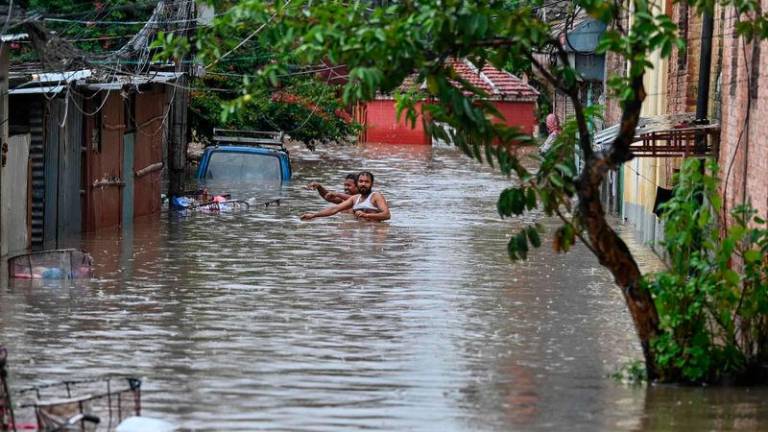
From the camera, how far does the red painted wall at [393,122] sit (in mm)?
54938

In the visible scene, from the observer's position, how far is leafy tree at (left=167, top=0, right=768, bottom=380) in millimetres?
10016

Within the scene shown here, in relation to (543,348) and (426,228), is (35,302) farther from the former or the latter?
(426,228)

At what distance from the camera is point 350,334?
1360 cm

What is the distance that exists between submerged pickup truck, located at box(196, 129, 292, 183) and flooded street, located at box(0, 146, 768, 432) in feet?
30.5

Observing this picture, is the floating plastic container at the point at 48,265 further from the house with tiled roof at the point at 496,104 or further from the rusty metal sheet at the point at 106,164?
the house with tiled roof at the point at 496,104

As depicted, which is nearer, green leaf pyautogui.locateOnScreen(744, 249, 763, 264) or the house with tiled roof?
green leaf pyautogui.locateOnScreen(744, 249, 763, 264)

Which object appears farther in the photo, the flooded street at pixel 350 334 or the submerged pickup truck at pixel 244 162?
the submerged pickup truck at pixel 244 162

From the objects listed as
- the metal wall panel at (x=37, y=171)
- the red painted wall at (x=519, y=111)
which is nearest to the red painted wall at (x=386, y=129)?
the red painted wall at (x=519, y=111)

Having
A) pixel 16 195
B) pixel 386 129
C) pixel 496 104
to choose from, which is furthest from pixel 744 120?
pixel 386 129

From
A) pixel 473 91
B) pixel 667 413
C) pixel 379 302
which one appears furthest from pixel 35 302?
pixel 667 413

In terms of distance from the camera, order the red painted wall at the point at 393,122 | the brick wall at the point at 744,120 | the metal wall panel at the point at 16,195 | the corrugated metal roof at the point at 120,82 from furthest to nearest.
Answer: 1. the red painted wall at the point at 393,122
2. the corrugated metal roof at the point at 120,82
3. the metal wall panel at the point at 16,195
4. the brick wall at the point at 744,120

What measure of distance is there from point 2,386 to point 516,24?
160 inches

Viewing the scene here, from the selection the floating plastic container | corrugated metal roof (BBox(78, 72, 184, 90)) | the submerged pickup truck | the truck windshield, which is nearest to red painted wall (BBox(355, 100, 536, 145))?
the submerged pickup truck

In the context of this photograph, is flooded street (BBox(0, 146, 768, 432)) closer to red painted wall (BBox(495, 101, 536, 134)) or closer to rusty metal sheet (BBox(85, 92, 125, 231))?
rusty metal sheet (BBox(85, 92, 125, 231))
